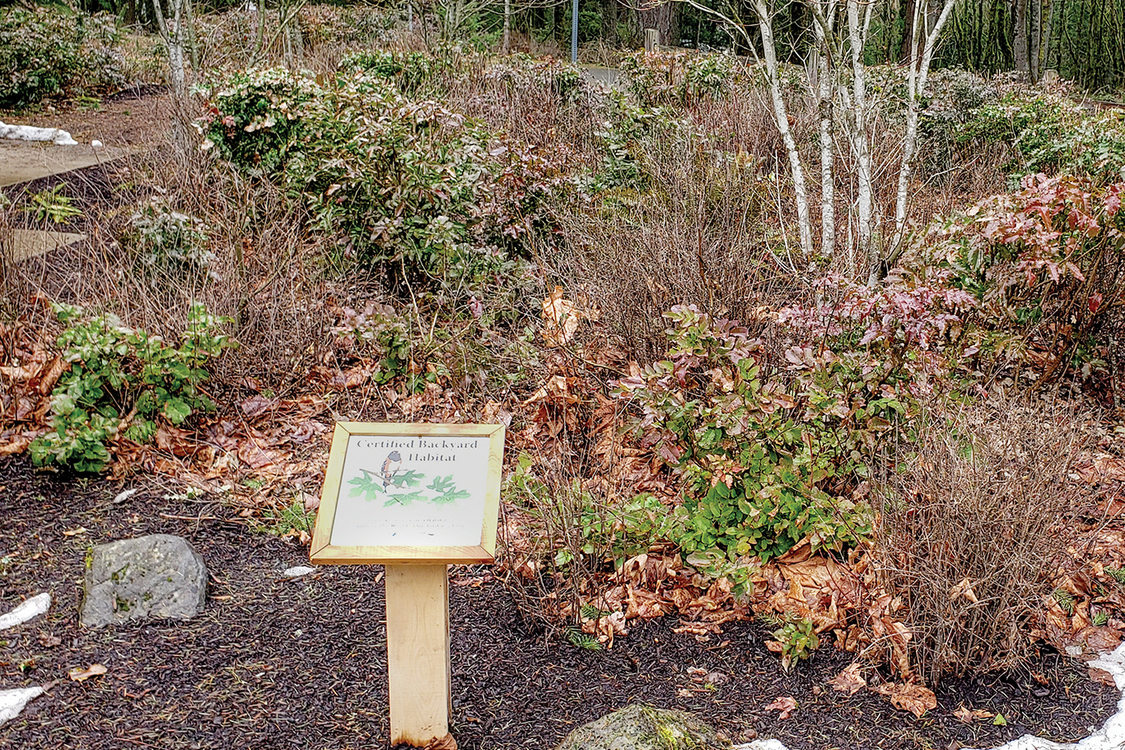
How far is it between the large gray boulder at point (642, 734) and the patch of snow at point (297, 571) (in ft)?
5.08

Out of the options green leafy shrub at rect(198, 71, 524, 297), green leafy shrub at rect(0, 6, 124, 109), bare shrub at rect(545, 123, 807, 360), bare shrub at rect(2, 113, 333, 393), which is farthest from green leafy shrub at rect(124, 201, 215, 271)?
green leafy shrub at rect(0, 6, 124, 109)

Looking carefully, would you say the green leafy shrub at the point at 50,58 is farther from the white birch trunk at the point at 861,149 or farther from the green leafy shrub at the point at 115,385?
the white birch trunk at the point at 861,149

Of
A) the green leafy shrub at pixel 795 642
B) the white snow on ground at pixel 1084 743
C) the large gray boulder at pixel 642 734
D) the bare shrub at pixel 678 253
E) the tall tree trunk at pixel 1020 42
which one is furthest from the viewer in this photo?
the tall tree trunk at pixel 1020 42

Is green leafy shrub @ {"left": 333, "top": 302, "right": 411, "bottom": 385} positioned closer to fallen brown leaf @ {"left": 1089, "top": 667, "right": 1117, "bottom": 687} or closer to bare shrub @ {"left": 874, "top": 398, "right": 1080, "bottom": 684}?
bare shrub @ {"left": 874, "top": 398, "right": 1080, "bottom": 684}

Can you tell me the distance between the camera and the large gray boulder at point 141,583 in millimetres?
3180

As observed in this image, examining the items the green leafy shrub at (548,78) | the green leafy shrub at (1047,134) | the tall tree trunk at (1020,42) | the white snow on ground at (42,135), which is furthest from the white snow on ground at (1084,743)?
the tall tree trunk at (1020,42)

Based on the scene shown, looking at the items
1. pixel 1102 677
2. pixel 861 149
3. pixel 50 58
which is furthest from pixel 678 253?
pixel 50 58

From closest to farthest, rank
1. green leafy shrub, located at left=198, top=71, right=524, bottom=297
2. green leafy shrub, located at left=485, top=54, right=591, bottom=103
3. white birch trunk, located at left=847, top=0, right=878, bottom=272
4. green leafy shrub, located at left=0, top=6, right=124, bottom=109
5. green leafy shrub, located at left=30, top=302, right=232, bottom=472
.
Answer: green leafy shrub, located at left=30, top=302, right=232, bottom=472 → white birch trunk, located at left=847, top=0, right=878, bottom=272 → green leafy shrub, located at left=198, top=71, right=524, bottom=297 → green leafy shrub, located at left=485, top=54, right=591, bottom=103 → green leafy shrub, located at left=0, top=6, right=124, bottom=109

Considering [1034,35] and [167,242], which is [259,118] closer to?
[167,242]

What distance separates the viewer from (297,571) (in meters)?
3.58

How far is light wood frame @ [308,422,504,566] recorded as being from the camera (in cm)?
229

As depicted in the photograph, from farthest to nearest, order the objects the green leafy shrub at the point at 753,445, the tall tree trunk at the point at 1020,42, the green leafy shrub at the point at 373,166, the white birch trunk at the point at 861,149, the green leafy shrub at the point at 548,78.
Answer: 1. the tall tree trunk at the point at 1020,42
2. the green leafy shrub at the point at 548,78
3. the green leafy shrub at the point at 373,166
4. the white birch trunk at the point at 861,149
5. the green leafy shrub at the point at 753,445

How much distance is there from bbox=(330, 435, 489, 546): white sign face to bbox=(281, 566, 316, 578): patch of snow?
1.31 meters

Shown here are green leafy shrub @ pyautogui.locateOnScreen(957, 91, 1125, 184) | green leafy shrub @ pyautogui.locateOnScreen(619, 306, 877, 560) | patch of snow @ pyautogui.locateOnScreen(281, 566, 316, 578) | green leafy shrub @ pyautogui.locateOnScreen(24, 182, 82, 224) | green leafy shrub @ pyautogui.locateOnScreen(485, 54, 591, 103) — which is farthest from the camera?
green leafy shrub @ pyautogui.locateOnScreen(485, 54, 591, 103)
